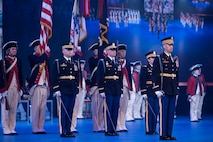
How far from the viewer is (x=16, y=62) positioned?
11922 millimetres

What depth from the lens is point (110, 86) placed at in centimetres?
1148

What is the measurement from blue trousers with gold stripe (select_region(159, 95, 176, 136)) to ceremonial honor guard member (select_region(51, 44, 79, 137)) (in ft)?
6.13

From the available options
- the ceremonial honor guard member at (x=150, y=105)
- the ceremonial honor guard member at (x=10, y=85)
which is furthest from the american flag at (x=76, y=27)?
the ceremonial honor guard member at (x=150, y=105)

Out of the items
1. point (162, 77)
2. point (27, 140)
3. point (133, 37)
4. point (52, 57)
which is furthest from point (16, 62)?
point (133, 37)

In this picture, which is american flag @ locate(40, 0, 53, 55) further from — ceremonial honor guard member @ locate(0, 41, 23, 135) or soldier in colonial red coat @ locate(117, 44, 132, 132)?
soldier in colonial red coat @ locate(117, 44, 132, 132)

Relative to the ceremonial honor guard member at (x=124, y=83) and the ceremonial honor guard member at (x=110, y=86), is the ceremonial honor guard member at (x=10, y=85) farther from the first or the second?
the ceremonial honor guard member at (x=124, y=83)

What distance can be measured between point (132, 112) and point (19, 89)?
721cm

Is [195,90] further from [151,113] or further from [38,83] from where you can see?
[38,83]

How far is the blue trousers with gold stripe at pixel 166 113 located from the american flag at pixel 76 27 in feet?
10.4

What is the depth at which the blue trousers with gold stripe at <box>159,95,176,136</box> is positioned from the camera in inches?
412

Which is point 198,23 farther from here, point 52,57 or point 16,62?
point 16,62

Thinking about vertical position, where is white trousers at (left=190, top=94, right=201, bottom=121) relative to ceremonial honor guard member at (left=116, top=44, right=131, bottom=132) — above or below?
below

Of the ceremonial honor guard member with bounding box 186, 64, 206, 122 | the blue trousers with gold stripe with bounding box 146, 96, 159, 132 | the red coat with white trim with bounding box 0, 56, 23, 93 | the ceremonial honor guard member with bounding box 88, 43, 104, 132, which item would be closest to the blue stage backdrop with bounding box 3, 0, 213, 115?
the ceremonial honor guard member with bounding box 186, 64, 206, 122

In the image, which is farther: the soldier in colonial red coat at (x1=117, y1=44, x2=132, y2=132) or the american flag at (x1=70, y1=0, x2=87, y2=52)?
the american flag at (x1=70, y1=0, x2=87, y2=52)
